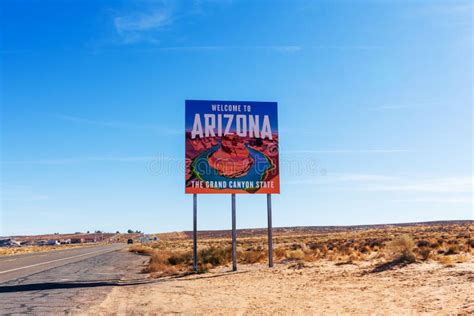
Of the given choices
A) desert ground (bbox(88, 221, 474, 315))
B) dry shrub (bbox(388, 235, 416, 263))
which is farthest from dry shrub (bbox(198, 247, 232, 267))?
dry shrub (bbox(388, 235, 416, 263))

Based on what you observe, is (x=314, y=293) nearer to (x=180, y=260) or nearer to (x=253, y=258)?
(x=253, y=258)

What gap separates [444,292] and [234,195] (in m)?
12.0

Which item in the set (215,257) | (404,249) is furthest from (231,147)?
(404,249)

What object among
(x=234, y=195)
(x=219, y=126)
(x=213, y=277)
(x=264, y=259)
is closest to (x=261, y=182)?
(x=234, y=195)

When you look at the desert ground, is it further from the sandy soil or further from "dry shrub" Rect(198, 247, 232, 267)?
"dry shrub" Rect(198, 247, 232, 267)

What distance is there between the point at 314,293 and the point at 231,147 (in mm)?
10014

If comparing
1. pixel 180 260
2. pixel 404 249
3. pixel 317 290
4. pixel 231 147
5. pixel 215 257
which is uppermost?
pixel 231 147

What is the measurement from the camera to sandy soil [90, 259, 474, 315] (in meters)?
11.1

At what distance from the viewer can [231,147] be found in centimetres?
2261

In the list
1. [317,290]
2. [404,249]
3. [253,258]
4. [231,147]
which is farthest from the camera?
[253,258]

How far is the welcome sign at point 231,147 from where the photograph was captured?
22281 mm

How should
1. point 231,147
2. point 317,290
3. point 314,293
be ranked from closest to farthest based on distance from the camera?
1. point 314,293
2. point 317,290
3. point 231,147

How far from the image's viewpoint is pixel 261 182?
2269 centimetres

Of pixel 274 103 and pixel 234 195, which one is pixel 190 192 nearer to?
pixel 234 195
